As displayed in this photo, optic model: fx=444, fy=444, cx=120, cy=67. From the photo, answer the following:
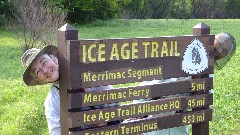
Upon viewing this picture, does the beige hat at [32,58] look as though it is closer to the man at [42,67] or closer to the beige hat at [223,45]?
the man at [42,67]

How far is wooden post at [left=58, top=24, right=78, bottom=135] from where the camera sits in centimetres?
302

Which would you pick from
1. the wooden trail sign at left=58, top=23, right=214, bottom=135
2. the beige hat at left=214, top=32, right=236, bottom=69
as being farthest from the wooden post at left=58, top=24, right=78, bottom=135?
the beige hat at left=214, top=32, right=236, bottom=69

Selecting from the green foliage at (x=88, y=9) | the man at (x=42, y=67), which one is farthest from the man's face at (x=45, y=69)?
the green foliage at (x=88, y=9)

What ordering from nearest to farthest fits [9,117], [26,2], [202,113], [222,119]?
[202,113]
[222,119]
[9,117]
[26,2]

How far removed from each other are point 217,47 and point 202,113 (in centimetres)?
60

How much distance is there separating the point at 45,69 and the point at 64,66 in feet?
0.50

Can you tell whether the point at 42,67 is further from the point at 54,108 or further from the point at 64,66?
the point at 54,108

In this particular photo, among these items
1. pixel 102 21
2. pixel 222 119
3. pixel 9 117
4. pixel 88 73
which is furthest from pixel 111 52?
pixel 102 21

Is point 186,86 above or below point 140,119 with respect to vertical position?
above

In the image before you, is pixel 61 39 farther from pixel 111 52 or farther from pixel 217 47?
pixel 217 47

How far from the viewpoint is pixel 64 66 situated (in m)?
3.06

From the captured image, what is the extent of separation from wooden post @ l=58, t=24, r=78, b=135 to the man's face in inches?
1.8

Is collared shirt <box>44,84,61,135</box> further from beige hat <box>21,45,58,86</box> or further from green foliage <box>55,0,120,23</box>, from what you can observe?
green foliage <box>55,0,120,23</box>

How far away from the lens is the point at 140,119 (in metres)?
3.46
